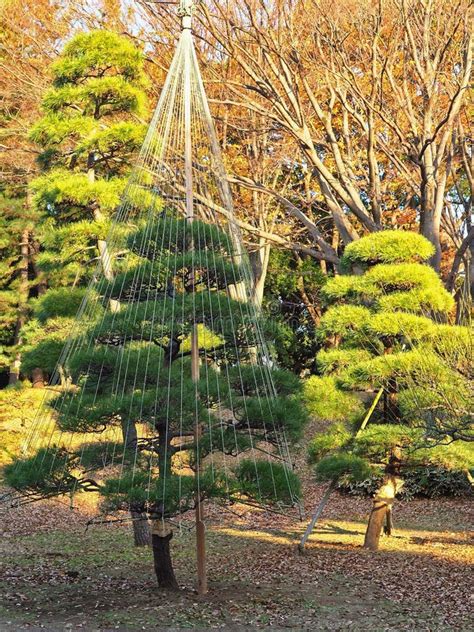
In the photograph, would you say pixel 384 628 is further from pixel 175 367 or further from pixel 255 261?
pixel 255 261

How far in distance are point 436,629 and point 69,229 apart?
6.20 metres

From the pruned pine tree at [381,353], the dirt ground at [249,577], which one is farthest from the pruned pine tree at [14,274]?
the pruned pine tree at [381,353]

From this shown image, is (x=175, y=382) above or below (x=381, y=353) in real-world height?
below

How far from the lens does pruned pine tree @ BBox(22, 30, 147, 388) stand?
921cm

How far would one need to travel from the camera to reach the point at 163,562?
6.86 metres

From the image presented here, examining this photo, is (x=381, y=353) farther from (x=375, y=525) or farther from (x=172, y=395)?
(x=172, y=395)

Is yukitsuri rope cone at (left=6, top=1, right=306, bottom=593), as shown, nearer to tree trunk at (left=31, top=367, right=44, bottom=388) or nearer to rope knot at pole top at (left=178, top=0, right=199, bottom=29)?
rope knot at pole top at (left=178, top=0, right=199, bottom=29)

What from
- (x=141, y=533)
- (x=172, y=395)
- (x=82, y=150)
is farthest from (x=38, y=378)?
(x=172, y=395)

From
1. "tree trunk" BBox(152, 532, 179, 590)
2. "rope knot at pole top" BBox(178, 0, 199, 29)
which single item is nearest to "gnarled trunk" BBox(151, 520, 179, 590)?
"tree trunk" BBox(152, 532, 179, 590)

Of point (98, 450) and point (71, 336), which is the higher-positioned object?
point (71, 336)

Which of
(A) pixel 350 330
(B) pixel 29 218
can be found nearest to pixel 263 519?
(A) pixel 350 330

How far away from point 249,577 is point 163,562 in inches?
52.0

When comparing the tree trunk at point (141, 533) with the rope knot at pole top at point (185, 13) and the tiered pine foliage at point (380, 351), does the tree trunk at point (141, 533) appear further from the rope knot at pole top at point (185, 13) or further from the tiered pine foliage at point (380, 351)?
the rope knot at pole top at point (185, 13)

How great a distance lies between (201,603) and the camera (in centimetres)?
644
